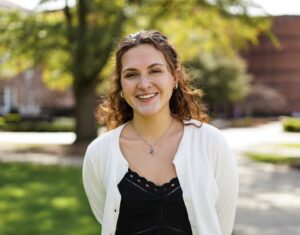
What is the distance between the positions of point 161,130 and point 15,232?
4.51 metres

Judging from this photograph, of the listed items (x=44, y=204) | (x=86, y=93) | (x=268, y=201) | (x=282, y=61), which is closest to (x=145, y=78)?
(x=44, y=204)

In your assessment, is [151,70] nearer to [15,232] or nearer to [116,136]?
[116,136]

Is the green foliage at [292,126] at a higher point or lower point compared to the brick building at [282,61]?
lower

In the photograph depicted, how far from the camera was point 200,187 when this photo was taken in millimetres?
2355

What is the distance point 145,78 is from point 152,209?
55 centimetres

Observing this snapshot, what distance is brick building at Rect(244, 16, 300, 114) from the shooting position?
67.1 m

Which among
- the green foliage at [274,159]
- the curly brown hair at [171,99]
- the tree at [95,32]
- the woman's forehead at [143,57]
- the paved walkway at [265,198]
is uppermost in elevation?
the tree at [95,32]

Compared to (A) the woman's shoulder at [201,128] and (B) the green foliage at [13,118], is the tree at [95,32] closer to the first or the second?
(A) the woman's shoulder at [201,128]

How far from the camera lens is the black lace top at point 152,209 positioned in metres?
2.34

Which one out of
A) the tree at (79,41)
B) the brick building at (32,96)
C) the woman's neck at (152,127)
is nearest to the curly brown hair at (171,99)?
the woman's neck at (152,127)

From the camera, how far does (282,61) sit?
222ft

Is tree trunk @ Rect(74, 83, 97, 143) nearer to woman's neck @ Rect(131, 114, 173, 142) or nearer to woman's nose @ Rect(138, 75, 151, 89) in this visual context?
woman's neck @ Rect(131, 114, 173, 142)

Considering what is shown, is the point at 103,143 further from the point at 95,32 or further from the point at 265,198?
the point at 95,32

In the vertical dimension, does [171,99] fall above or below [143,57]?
below
